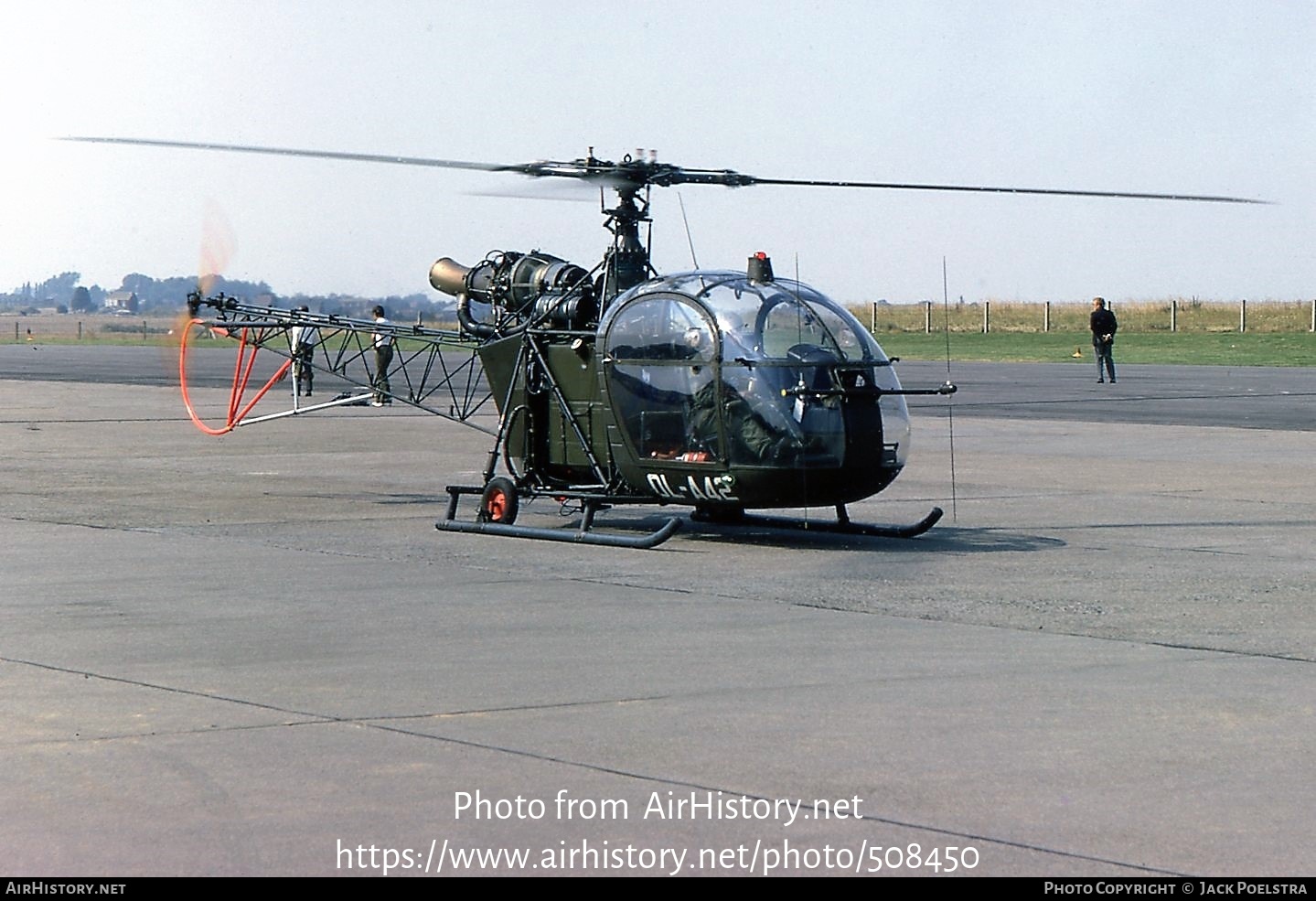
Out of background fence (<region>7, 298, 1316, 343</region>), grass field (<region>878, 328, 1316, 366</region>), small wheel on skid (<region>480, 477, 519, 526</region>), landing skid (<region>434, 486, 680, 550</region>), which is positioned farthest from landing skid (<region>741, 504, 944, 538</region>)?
background fence (<region>7, 298, 1316, 343</region>)

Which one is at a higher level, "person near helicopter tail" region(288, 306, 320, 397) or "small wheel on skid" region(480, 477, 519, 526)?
"person near helicopter tail" region(288, 306, 320, 397)

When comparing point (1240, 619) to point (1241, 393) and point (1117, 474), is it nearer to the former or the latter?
point (1117, 474)

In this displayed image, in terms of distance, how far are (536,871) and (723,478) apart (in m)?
8.35

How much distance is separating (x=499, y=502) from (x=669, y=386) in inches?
84.2

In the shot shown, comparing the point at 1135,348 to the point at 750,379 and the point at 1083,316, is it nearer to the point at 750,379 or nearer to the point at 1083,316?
the point at 1083,316

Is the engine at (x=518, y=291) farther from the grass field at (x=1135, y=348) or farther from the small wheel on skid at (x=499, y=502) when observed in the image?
the grass field at (x=1135, y=348)

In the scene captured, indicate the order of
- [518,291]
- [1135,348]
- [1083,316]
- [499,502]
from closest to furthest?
[499,502] < [518,291] < [1135,348] < [1083,316]

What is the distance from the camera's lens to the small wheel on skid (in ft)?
50.8

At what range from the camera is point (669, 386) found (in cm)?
1432

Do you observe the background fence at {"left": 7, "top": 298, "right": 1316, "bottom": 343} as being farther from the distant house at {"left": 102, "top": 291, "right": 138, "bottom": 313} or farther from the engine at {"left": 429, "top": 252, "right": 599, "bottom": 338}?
the engine at {"left": 429, "top": 252, "right": 599, "bottom": 338}

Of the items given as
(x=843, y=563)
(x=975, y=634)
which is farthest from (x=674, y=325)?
(x=975, y=634)

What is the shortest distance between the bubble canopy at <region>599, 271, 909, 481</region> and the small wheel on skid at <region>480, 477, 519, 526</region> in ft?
4.51

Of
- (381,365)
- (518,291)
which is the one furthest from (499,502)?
(381,365)

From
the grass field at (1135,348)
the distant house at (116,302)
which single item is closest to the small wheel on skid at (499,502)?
the distant house at (116,302)
